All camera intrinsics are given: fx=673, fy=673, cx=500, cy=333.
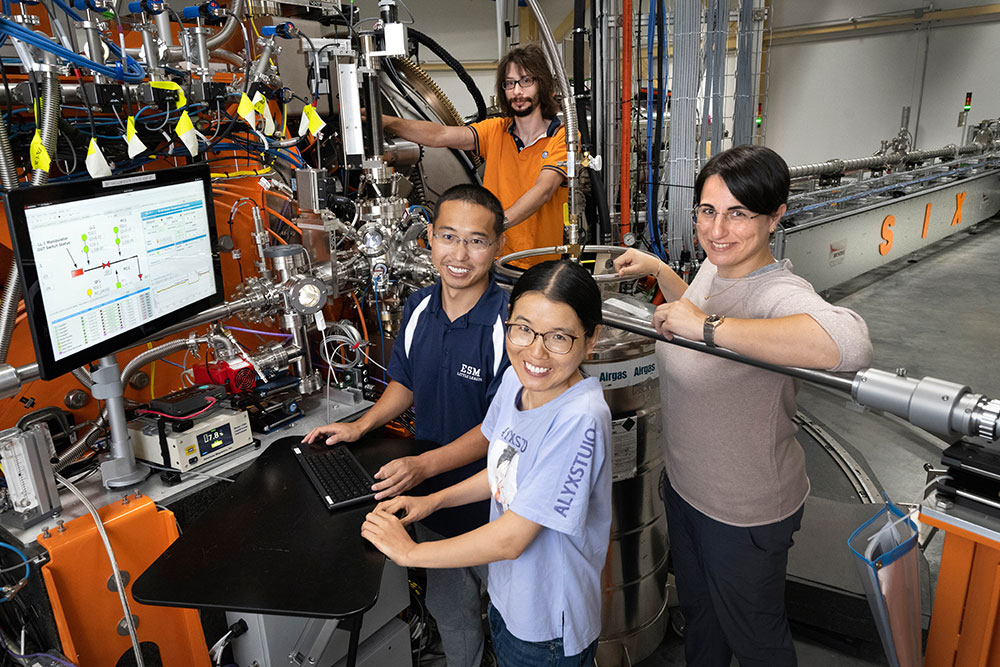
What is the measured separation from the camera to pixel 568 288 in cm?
99

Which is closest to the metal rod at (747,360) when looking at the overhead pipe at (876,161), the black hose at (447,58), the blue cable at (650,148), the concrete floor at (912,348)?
the concrete floor at (912,348)

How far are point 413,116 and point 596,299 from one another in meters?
2.10

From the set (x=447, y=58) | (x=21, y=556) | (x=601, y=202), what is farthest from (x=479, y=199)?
(x=447, y=58)

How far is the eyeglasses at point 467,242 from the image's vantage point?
134cm

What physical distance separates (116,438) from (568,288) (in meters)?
0.97

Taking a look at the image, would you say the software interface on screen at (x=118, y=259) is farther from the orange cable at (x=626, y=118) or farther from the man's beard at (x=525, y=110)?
the orange cable at (x=626, y=118)

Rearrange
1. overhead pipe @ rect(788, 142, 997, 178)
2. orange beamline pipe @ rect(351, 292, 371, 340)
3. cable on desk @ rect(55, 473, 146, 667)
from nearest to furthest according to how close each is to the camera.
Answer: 1. cable on desk @ rect(55, 473, 146, 667)
2. orange beamline pipe @ rect(351, 292, 371, 340)
3. overhead pipe @ rect(788, 142, 997, 178)

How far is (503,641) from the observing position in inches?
44.1

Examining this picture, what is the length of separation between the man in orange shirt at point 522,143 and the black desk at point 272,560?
4.20 feet

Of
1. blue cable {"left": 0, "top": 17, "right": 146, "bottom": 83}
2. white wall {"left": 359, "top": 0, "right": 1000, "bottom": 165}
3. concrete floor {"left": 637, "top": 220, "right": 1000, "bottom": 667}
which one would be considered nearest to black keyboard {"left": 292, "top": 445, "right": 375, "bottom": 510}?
blue cable {"left": 0, "top": 17, "right": 146, "bottom": 83}

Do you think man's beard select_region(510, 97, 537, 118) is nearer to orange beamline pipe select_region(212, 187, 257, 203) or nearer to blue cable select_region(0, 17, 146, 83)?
orange beamline pipe select_region(212, 187, 257, 203)

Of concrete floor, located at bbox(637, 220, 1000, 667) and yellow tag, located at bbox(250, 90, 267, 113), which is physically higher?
yellow tag, located at bbox(250, 90, 267, 113)

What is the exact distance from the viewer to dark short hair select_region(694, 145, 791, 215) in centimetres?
113

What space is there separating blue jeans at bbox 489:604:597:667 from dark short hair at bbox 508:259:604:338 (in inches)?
19.6
